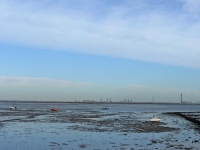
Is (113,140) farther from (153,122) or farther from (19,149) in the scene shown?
(153,122)

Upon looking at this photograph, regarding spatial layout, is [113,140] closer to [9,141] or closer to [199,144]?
[199,144]

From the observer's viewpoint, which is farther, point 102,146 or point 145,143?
point 145,143

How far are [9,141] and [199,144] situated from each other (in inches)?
622

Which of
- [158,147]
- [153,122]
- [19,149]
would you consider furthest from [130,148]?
[153,122]

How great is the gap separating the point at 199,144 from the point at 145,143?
4406 mm

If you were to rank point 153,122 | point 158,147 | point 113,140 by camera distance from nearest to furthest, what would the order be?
point 158,147, point 113,140, point 153,122

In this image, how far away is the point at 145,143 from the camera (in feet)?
83.9

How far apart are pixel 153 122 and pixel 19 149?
32.1 m

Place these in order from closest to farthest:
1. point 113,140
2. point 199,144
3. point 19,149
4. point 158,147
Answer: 1. point 19,149
2. point 158,147
3. point 199,144
4. point 113,140

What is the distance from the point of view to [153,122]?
50.3 meters

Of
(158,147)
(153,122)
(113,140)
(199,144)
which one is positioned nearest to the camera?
(158,147)

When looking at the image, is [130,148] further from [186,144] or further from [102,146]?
[186,144]

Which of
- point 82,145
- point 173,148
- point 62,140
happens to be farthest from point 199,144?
point 62,140

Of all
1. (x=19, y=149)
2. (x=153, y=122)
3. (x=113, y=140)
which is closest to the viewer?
(x=19, y=149)
